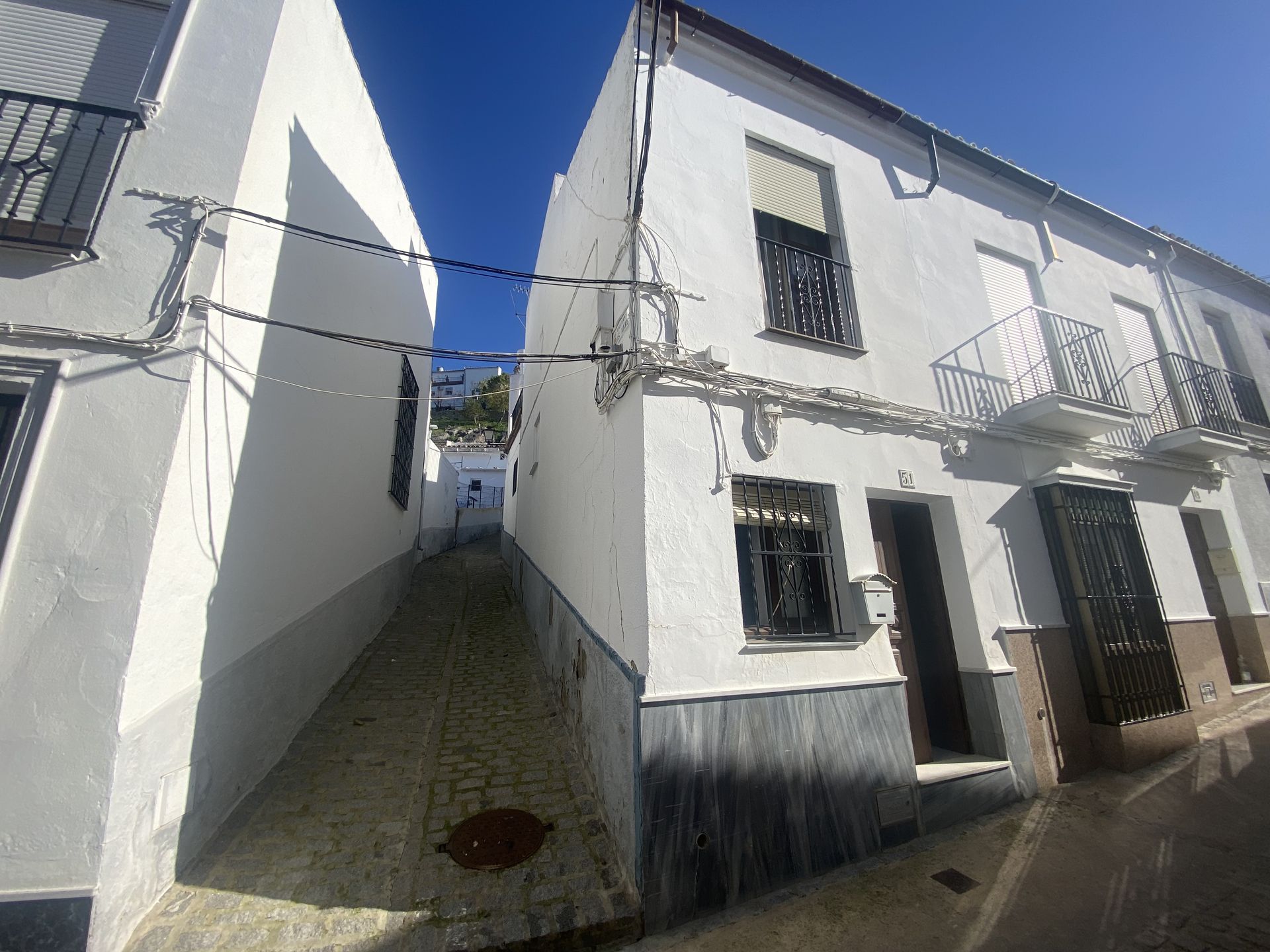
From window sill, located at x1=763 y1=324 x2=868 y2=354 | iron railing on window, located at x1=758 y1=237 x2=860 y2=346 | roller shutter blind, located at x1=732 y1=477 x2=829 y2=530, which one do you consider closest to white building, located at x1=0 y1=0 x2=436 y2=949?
roller shutter blind, located at x1=732 y1=477 x2=829 y2=530

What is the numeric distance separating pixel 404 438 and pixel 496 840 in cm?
704

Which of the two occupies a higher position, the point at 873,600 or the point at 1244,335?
the point at 1244,335

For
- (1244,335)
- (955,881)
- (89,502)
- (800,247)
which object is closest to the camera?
(89,502)

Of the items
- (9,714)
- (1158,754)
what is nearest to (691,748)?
(9,714)

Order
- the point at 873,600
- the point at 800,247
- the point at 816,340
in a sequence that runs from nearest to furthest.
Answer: the point at 873,600, the point at 816,340, the point at 800,247

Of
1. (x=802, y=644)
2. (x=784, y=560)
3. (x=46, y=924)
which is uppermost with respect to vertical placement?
(x=784, y=560)

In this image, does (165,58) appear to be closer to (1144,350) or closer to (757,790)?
(757,790)

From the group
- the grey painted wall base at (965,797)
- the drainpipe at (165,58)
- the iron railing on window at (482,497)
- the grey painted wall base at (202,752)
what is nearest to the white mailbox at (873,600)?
the grey painted wall base at (965,797)

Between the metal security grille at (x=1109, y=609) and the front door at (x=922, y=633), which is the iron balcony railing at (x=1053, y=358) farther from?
the front door at (x=922, y=633)

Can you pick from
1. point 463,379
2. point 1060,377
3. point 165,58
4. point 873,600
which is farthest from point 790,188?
point 463,379

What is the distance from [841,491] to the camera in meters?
3.99

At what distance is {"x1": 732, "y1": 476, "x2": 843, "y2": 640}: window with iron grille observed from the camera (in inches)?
145

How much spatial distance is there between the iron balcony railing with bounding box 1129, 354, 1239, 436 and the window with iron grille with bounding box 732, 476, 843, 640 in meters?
6.01

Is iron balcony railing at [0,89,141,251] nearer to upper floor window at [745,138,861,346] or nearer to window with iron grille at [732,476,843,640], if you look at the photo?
window with iron grille at [732,476,843,640]
